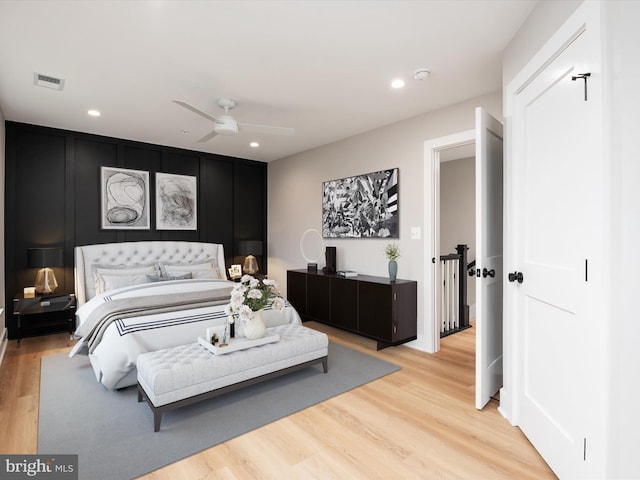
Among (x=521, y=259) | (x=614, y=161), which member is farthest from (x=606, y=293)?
(x=521, y=259)

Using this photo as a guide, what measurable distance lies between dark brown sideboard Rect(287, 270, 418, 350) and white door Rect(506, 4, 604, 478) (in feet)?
5.00

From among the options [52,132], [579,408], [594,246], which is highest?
[52,132]

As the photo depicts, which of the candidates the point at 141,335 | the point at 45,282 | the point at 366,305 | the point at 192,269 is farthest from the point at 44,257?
the point at 366,305

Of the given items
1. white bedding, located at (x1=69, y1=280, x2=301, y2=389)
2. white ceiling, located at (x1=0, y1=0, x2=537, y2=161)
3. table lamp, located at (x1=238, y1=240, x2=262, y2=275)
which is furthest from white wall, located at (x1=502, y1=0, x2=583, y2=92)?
table lamp, located at (x1=238, y1=240, x2=262, y2=275)

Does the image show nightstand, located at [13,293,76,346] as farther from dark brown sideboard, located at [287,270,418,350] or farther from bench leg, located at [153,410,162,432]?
dark brown sideboard, located at [287,270,418,350]

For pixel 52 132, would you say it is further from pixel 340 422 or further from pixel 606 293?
pixel 606 293

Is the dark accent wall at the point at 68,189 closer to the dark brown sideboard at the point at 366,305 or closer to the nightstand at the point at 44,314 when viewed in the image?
the nightstand at the point at 44,314

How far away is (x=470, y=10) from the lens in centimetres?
214

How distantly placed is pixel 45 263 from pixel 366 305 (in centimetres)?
378

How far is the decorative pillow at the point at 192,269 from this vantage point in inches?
188

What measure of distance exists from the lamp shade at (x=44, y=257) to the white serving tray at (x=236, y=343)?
8.67ft

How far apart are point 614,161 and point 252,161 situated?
17.9ft

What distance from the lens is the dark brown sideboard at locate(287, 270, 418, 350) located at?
3.75 m

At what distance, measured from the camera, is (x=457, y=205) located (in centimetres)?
583
